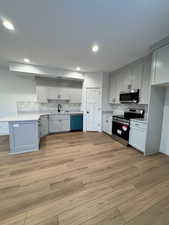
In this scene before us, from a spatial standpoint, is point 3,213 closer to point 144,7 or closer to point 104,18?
point 104,18

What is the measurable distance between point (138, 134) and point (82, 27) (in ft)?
9.34

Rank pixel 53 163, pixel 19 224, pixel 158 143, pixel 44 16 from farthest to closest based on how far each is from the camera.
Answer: pixel 158 143 < pixel 53 163 < pixel 44 16 < pixel 19 224

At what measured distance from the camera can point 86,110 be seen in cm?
468

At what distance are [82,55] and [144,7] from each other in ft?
5.72

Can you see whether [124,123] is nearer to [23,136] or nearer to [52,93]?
[23,136]

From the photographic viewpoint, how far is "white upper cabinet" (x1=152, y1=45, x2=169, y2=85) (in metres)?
2.15

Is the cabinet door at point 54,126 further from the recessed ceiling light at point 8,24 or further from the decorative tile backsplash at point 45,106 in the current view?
the recessed ceiling light at point 8,24

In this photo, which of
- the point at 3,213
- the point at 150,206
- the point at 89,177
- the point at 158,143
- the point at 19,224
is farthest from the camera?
the point at 158,143

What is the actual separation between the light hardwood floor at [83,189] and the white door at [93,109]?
2098mm

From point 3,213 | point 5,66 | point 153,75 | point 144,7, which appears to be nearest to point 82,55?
point 144,7

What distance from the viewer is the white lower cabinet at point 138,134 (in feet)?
8.75

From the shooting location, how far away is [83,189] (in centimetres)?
160

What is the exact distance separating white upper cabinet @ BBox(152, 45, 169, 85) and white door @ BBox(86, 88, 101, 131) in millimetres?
2442

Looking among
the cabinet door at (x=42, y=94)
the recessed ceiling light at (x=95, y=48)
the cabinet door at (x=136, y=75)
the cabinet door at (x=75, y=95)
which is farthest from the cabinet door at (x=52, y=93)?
the cabinet door at (x=136, y=75)
